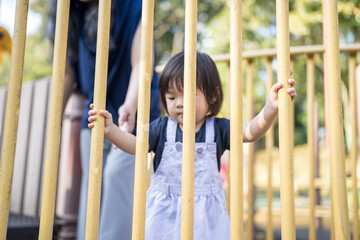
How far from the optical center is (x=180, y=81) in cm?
124

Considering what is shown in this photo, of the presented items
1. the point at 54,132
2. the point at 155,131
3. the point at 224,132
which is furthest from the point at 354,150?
the point at 54,132

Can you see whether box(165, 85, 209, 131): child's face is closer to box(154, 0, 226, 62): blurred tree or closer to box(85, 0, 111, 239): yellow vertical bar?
box(85, 0, 111, 239): yellow vertical bar

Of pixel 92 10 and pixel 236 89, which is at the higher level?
pixel 92 10

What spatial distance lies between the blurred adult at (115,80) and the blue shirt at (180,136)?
117 millimetres

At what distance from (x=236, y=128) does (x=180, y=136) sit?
487 millimetres

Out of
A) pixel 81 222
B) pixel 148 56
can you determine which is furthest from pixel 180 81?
pixel 81 222

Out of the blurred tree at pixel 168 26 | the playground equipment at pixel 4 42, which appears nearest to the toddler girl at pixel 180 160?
the playground equipment at pixel 4 42

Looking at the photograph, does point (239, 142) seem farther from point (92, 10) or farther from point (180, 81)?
point (92, 10)

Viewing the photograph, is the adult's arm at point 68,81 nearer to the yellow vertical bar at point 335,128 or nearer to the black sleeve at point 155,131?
the black sleeve at point 155,131

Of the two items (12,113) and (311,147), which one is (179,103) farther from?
(311,147)

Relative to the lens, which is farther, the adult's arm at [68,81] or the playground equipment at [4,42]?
the playground equipment at [4,42]

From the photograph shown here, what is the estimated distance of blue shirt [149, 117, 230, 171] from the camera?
49.3 inches

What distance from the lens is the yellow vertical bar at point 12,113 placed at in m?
0.86

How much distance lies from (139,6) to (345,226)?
1.16 meters
